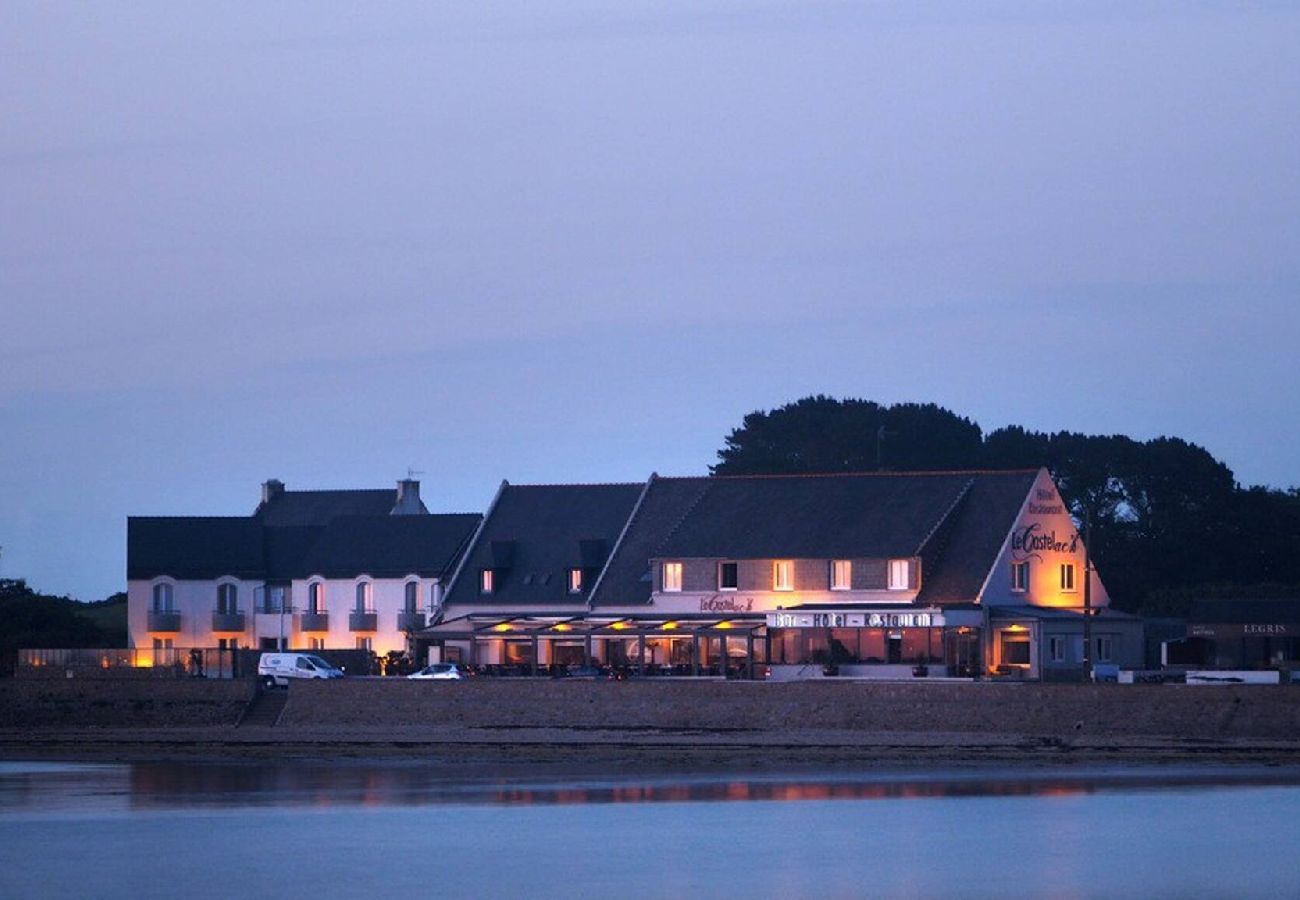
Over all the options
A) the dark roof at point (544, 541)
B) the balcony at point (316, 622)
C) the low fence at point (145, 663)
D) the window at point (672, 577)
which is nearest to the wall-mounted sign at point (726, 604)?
the window at point (672, 577)

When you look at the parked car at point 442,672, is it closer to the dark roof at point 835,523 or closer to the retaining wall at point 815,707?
the retaining wall at point 815,707

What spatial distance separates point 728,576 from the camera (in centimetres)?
7631

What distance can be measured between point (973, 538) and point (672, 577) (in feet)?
34.2

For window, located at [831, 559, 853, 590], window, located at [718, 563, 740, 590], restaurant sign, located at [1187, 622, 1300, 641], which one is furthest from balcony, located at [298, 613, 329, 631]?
restaurant sign, located at [1187, 622, 1300, 641]

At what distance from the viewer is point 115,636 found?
102562mm

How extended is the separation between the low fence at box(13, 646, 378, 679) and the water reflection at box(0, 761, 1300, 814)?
1851 centimetres

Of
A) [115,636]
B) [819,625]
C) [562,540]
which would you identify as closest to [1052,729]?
[819,625]

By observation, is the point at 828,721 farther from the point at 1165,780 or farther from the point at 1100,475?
the point at 1100,475

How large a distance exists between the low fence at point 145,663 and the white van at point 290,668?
74 centimetres

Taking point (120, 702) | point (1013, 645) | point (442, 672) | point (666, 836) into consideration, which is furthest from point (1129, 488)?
point (666, 836)

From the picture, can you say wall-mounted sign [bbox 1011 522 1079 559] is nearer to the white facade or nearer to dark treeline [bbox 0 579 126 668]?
the white facade

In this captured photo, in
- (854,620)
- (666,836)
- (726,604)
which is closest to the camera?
(666,836)

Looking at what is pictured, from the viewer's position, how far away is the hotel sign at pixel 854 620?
70.4 m

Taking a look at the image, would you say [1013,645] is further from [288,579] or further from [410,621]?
[288,579]
